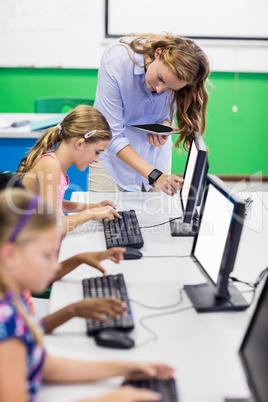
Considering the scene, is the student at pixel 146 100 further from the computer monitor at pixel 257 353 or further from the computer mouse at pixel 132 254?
the computer monitor at pixel 257 353

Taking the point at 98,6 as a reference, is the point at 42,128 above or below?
below

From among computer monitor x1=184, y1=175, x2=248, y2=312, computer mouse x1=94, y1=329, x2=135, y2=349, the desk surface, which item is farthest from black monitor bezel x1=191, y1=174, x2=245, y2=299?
the desk surface

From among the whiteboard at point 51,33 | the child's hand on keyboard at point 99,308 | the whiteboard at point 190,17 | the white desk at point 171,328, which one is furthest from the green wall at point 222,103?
the child's hand on keyboard at point 99,308

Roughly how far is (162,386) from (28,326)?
28 cm

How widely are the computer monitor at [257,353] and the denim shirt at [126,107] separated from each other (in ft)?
4.11

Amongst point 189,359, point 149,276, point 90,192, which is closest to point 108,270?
point 149,276

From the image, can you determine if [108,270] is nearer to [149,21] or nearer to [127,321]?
[127,321]

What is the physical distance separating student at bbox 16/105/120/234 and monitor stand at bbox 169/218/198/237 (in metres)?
0.22

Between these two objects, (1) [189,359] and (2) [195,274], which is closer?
(1) [189,359]

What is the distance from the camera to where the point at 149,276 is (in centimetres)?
146

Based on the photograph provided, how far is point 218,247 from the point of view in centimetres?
127

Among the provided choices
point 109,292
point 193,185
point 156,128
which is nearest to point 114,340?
point 109,292

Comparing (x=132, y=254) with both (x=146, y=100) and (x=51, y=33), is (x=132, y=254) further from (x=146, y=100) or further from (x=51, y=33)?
(x=51, y=33)

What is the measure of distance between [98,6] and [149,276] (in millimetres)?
2938
